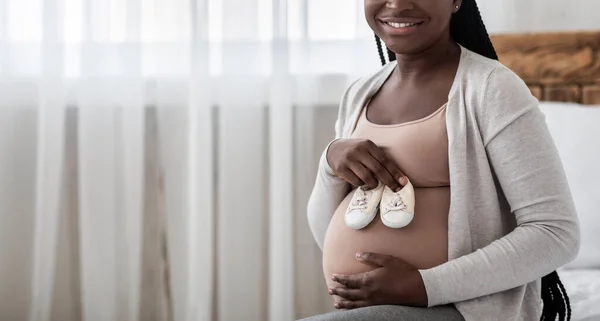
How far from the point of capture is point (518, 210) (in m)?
1.11

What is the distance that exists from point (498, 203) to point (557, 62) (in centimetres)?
98

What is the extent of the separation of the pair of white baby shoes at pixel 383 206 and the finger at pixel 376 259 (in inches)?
1.8

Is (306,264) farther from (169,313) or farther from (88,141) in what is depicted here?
(88,141)

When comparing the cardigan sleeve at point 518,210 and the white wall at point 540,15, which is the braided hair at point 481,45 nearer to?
the cardigan sleeve at point 518,210

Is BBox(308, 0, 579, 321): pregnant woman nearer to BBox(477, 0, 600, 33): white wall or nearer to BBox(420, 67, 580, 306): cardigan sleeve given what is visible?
BBox(420, 67, 580, 306): cardigan sleeve

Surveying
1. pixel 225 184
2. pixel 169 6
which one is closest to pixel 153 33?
pixel 169 6

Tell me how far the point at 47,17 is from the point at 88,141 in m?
0.35

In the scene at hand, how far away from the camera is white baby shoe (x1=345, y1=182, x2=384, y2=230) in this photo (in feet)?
3.79

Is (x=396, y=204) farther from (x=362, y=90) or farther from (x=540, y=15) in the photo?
(x=540, y=15)

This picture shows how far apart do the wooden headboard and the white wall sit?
0.07m

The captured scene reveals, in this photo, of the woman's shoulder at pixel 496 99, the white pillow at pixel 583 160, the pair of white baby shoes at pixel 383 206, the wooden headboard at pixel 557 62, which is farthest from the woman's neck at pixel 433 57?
the wooden headboard at pixel 557 62

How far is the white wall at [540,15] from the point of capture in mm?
2041

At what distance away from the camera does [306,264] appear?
6.97ft

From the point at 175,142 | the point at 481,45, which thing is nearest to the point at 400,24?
the point at 481,45
